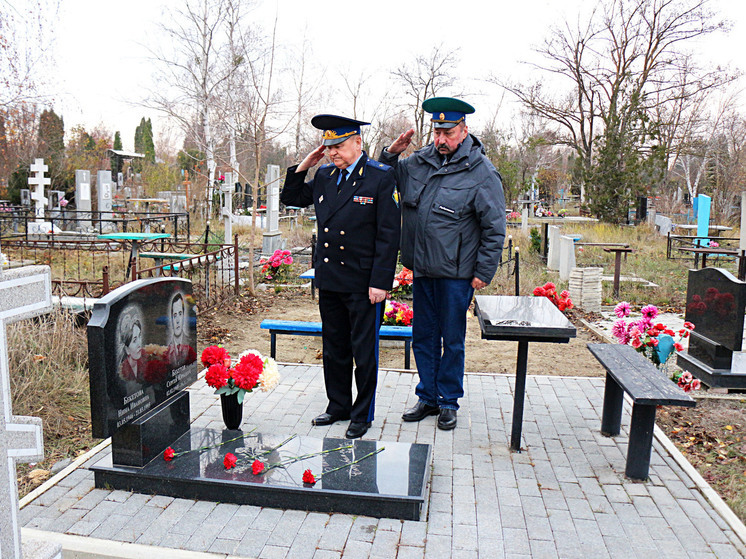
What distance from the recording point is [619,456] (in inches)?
161

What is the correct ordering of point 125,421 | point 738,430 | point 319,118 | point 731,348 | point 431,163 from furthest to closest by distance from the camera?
1. point 731,348
2. point 738,430
3. point 431,163
4. point 319,118
5. point 125,421

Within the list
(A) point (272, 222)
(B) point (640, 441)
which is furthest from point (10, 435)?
(A) point (272, 222)

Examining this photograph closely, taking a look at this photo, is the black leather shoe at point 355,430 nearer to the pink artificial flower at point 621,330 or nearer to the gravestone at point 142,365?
the gravestone at point 142,365

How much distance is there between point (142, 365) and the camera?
11.7ft

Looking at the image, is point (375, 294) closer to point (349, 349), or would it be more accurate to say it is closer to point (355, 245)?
point (355, 245)

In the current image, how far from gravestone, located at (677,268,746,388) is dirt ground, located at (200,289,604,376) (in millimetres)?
1002

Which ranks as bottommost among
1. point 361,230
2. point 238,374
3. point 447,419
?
point 447,419

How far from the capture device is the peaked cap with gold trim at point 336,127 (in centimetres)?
400

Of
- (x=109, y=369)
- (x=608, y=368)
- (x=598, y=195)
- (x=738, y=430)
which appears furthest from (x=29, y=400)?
(x=598, y=195)

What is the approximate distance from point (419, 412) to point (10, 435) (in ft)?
9.36

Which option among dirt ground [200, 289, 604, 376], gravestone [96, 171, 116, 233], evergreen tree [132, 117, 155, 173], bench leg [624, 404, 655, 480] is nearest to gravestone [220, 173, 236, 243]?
dirt ground [200, 289, 604, 376]

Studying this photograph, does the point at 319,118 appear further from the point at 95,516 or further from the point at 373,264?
the point at 95,516

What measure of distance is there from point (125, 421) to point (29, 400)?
1846 millimetres

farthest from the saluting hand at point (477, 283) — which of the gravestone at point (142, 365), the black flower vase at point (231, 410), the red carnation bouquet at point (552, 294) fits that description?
the red carnation bouquet at point (552, 294)
